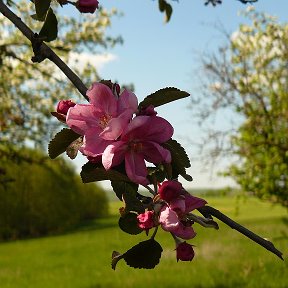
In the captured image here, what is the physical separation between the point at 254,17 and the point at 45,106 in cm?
578

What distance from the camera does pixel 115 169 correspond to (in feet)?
4.00

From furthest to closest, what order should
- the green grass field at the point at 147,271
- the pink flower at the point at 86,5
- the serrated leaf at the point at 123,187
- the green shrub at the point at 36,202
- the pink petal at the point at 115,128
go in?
the green shrub at the point at 36,202
the green grass field at the point at 147,271
the pink flower at the point at 86,5
the serrated leaf at the point at 123,187
the pink petal at the point at 115,128

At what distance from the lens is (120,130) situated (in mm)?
1137

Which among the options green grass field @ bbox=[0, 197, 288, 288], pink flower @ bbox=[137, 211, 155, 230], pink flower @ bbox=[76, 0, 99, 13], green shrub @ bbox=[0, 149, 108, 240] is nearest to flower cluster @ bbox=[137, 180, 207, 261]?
pink flower @ bbox=[137, 211, 155, 230]

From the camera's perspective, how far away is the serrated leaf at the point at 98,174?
1186mm

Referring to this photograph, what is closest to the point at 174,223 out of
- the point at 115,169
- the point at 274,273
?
the point at 115,169

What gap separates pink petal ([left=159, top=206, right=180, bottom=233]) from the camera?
1.13m

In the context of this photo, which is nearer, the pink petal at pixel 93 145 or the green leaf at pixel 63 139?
the pink petal at pixel 93 145

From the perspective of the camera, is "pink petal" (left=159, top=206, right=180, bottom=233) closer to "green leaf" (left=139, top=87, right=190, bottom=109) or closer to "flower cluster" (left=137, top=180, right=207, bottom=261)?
"flower cluster" (left=137, top=180, right=207, bottom=261)

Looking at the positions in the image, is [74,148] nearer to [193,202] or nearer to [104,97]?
[104,97]

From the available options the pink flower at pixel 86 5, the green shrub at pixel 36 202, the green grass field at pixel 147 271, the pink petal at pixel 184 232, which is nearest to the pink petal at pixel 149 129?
the pink petal at pixel 184 232

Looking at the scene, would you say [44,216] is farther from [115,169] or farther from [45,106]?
[115,169]

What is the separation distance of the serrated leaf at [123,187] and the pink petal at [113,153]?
90 mm

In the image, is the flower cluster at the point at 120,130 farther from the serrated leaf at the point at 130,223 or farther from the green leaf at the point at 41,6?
the green leaf at the point at 41,6
